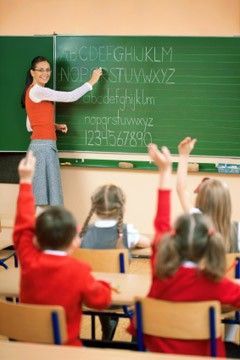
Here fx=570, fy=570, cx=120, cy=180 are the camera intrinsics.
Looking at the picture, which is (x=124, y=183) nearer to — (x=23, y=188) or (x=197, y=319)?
(x=23, y=188)

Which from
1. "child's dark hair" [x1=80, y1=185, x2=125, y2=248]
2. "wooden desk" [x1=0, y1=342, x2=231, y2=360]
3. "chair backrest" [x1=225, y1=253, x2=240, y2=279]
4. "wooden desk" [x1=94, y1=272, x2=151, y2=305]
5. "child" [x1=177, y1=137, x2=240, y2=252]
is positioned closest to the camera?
"wooden desk" [x1=0, y1=342, x2=231, y2=360]

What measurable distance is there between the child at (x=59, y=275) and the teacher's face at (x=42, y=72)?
3.90 m

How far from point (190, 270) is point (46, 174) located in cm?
399

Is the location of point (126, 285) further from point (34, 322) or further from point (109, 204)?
point (34, 322)

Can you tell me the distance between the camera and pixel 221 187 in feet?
10.6

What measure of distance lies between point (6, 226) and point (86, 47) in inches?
96.1

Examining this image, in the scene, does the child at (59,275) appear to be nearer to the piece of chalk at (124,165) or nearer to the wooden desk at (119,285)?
the wooden desk at (119,285)

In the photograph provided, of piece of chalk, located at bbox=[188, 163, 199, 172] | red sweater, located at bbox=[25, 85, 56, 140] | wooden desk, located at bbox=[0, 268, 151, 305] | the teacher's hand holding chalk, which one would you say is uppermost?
the teacher's hand holding chalk

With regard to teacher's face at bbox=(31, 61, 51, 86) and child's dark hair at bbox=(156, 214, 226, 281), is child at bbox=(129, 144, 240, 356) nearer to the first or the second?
child's dark hair at bbox=(156, 214, 226, 281)

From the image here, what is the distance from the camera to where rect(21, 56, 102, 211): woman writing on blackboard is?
604cm

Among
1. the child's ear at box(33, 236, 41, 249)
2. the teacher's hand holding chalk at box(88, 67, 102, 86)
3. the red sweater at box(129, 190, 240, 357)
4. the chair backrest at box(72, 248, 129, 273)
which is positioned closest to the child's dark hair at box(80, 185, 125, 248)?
the chair backrest at box(72, 248, 129, 273)

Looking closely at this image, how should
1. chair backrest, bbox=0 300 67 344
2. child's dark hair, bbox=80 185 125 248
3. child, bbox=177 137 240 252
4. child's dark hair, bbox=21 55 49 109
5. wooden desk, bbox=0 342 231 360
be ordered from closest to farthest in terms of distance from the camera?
wooden desk, bbox=0 342 231 360, chair backrest, bbox=0 300 67 344, child, bbox=177 137 240 252, child's dark hair, bbox=80 185 125 248, child's dark hair, bbox=21 55 49 109

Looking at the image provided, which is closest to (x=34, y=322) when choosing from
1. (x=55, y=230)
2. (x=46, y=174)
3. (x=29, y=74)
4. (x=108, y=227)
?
(x=55, y=230)

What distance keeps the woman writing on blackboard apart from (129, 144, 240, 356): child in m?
3.84
